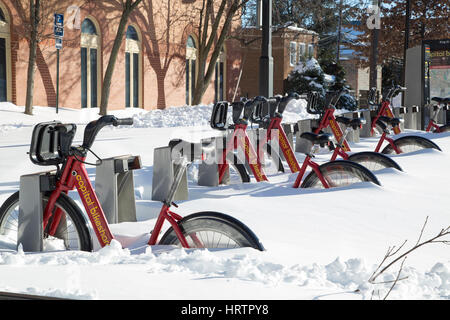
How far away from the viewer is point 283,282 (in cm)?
335

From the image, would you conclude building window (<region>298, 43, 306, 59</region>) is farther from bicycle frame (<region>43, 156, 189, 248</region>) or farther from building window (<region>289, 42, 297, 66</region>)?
bicycle frame (<region>43, 156, 189, 248</region>)

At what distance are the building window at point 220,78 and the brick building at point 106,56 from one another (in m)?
0.05

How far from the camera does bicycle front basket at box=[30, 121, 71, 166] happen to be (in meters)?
4.33

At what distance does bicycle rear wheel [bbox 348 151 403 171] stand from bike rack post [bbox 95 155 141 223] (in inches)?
109

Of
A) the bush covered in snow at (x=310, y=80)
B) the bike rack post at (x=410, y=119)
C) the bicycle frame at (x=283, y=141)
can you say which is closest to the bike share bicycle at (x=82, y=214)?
the bicycle frame at (x=283, y=141)

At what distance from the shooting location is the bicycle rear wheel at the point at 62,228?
434cm

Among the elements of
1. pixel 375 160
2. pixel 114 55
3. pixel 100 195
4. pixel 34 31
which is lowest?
pixel 100 195

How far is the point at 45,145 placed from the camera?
4352mm

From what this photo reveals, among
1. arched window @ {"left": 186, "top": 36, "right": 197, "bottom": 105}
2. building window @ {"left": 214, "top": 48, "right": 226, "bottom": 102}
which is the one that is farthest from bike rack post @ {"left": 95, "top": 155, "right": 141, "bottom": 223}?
building window @ {"left": 214, "top": 48, "right": 226, "bottom": 102}

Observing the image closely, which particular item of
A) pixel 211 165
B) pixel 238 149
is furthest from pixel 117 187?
pixel 238 149

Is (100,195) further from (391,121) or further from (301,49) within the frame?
(301,49)

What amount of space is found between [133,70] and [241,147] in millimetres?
19380

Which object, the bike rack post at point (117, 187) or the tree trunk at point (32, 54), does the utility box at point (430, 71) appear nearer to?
the tree trunk at point (32, 54)
